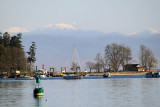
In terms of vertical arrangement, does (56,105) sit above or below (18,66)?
below

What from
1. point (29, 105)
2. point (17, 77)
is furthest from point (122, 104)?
point (17, 77)

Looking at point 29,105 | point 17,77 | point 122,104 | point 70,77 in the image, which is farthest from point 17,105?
point 17,77

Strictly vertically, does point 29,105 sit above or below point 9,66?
below

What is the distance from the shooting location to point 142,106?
42.8 metres

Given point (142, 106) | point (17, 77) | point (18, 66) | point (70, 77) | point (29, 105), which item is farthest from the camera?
point (18, 66)

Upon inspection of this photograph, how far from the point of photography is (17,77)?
6732 inches

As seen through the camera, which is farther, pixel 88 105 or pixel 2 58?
pixel 2 58

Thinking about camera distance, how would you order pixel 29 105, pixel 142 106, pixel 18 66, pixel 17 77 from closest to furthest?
pixel 142 106 < pixel 29 105 < pixel 17 77 < pixel 18 66

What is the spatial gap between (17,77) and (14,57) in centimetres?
1392

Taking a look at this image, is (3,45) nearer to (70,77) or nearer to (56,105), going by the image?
(70,77)

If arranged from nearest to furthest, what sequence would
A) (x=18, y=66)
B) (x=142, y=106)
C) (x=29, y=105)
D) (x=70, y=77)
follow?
1. (x=142, y=106)
2. (x=29, y=105)
3. (x=70, y=77)
4. (x=18, y=66)

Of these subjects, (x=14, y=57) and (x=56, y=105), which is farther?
(x=14, y=57)

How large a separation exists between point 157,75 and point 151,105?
5293 inches

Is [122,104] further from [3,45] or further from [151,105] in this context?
[3,45]
